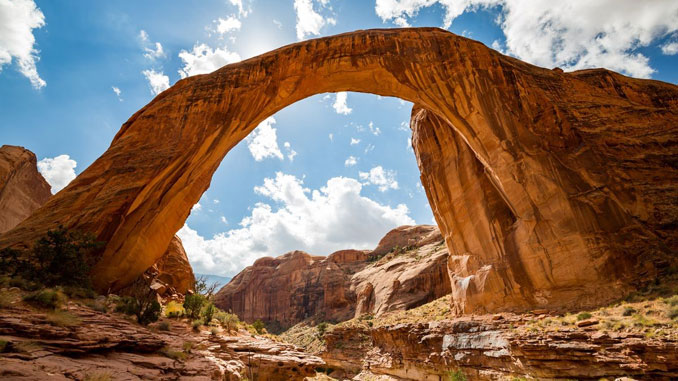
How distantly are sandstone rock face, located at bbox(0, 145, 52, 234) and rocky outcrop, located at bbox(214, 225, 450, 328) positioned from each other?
3349 cm

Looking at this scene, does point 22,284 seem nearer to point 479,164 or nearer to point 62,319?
point 62,319

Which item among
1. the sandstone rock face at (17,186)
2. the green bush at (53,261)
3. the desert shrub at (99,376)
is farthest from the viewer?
the sandstone rock face at (17,186)

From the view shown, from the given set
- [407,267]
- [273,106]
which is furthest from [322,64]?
[407,267]

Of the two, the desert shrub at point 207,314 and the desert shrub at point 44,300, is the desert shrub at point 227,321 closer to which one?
the desert shrub at point 207,314

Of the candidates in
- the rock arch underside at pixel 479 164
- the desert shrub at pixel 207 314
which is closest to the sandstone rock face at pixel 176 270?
the rock arch underside at pixel 479 164

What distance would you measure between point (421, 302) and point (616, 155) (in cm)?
2054

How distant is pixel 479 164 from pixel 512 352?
10.1m

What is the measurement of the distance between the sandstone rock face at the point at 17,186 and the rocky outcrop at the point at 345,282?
33.5 metres

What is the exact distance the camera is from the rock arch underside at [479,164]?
1242cm

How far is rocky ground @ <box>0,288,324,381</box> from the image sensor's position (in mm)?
4594

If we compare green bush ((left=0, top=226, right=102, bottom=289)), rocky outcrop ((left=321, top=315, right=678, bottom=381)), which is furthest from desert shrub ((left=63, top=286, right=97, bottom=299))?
rocky outcrop ((left=321, top=315, right=678, bottom=381))

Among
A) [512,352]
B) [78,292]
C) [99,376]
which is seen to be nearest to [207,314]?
[78,292]

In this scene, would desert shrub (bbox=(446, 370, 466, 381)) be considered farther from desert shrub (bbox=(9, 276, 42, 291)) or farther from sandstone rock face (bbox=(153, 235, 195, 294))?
sandstone rock face (bbox=(153, 235, 195, 294))

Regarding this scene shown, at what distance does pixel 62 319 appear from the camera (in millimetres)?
6168
